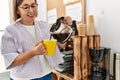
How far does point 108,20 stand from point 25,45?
2.47 ft

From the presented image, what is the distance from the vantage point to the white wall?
1.29m

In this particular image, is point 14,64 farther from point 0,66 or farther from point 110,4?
point 0,66

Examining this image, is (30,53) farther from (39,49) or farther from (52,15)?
(52,15)

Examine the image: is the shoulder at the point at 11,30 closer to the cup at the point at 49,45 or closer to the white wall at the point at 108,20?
the cup at the point at 49,45

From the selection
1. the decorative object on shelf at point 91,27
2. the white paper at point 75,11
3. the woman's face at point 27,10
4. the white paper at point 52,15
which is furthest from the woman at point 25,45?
the white paper at point 52,15

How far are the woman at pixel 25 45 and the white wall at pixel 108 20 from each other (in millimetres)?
536

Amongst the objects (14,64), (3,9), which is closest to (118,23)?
(14,64)

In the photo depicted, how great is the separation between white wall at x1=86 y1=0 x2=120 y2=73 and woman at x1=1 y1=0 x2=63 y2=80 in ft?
1.76

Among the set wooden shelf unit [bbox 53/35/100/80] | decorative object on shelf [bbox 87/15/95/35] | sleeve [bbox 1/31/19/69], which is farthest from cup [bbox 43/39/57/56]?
decorative object on shelf [bbox 87/15/95/35]

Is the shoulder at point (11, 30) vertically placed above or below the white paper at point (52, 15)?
below

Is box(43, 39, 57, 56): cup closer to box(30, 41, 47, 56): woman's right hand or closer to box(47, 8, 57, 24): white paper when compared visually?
box(30, 41, 47, 56): woman's right hand

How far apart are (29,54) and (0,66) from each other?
1769mm

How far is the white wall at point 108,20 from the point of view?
1.29 metres

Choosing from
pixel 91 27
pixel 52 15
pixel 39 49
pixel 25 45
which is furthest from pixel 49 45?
pixel 52 15
